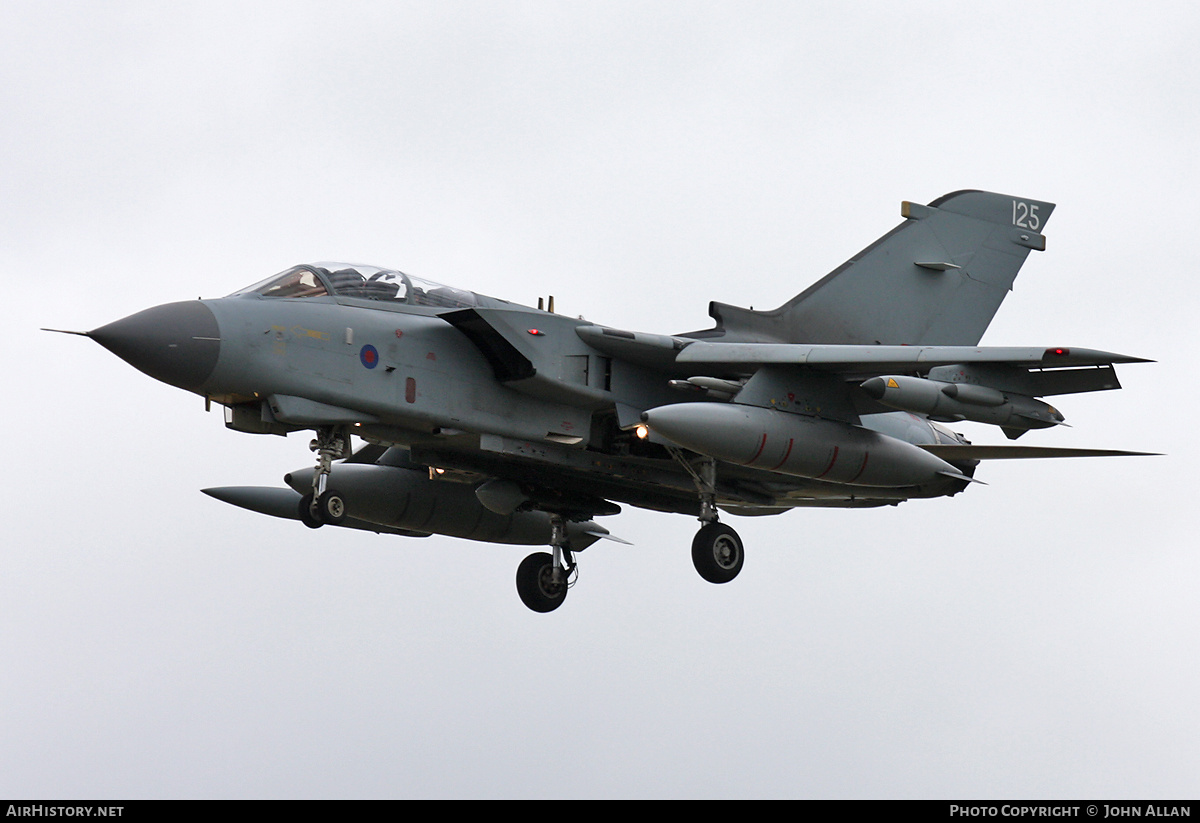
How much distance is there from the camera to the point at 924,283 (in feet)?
67.3

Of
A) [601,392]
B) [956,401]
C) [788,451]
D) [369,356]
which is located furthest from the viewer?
[601,392]

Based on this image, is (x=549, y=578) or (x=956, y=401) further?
A: (x=549, y=578)

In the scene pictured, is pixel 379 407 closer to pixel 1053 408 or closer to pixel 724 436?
pixel 724 436

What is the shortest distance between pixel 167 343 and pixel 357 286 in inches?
88.6

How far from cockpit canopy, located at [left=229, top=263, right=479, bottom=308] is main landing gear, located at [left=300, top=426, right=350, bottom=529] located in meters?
1.46

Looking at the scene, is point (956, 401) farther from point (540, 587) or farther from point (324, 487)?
point (324, 487)

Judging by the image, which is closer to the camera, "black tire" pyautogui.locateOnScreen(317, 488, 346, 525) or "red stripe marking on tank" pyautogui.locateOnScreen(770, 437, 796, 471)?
"black tire" pyautogui.locateOnScreen(317, 488, 346, 525)

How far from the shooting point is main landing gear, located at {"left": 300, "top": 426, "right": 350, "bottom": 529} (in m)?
16.3

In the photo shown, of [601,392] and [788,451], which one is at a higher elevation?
[601,392]

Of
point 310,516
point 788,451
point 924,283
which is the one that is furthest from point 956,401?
point 310,516

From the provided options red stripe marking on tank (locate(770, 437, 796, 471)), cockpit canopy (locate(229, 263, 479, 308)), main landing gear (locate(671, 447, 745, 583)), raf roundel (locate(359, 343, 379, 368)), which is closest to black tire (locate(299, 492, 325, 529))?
raf roundel (locate(359, 343, 379, 368))

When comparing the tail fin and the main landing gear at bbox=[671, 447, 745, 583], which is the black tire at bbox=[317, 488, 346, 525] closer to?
the main landing gear at bbox=[671, 447, 745, 583]
